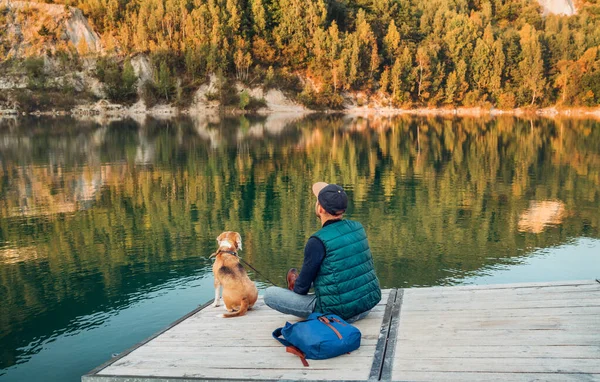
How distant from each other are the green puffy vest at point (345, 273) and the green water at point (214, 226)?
4.18 metres

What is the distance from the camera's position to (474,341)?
18.7ft

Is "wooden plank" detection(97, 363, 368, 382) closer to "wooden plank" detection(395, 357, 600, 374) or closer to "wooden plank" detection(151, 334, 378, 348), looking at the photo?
"wooden plank" detection(395, 357, 600, 374)

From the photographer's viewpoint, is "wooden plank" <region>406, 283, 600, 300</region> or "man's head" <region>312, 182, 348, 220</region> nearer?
"man's head" <region>312, 182, 348, 220</region>

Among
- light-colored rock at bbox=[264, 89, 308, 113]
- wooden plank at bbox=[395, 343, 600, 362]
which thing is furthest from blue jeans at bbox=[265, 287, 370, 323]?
light-colored rock at bbox=[264, 89, 308, 113]

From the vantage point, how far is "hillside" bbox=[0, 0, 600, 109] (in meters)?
97.5

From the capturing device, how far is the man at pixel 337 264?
5812 millimetres

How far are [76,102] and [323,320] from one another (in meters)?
97.7

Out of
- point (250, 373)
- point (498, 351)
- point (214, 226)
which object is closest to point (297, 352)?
point (250, 373)

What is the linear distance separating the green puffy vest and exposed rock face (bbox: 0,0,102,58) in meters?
104

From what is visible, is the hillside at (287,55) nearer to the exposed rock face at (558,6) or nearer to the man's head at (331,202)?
the exposed rock face at (558,6)

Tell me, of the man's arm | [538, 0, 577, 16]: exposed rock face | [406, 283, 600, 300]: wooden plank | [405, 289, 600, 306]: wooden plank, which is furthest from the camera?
[538, 0, 577, 16]: exposed rock face

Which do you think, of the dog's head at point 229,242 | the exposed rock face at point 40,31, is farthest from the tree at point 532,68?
the dog's head at point 229,242

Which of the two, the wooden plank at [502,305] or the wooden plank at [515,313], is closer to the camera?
the wooden plank at [515,313]

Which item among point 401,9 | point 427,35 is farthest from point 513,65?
point 401,9
